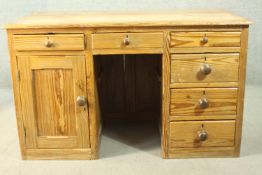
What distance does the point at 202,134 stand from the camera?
1845 mm

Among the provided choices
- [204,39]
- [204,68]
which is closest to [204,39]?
[204,39]

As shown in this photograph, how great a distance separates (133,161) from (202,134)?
0.36 m

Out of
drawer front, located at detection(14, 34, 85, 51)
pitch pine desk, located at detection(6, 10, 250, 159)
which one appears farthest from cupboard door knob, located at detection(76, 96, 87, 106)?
drawer front, located at detection(14, 34, 85, 51)

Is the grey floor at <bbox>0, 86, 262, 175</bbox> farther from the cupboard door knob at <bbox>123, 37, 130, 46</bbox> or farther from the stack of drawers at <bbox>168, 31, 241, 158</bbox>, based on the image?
the cupboard door knob at <bbox>123, 37, 130, 46</bbox>

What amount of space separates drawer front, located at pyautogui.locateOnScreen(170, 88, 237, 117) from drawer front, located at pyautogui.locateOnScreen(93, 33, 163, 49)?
0.25 metres

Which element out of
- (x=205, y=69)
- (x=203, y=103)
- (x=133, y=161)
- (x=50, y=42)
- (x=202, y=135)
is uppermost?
(x=50, y=42)

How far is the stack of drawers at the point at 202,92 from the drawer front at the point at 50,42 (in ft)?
1.40

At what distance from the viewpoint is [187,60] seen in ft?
5.80

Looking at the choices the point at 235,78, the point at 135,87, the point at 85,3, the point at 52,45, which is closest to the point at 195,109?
the point at 235,78

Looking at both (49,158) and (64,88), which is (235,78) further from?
(49,158)

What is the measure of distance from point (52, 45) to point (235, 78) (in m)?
0.85

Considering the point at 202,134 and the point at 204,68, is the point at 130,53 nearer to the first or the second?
the point at 204,68

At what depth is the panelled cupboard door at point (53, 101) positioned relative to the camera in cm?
178

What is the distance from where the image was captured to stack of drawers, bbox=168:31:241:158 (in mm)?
1747
